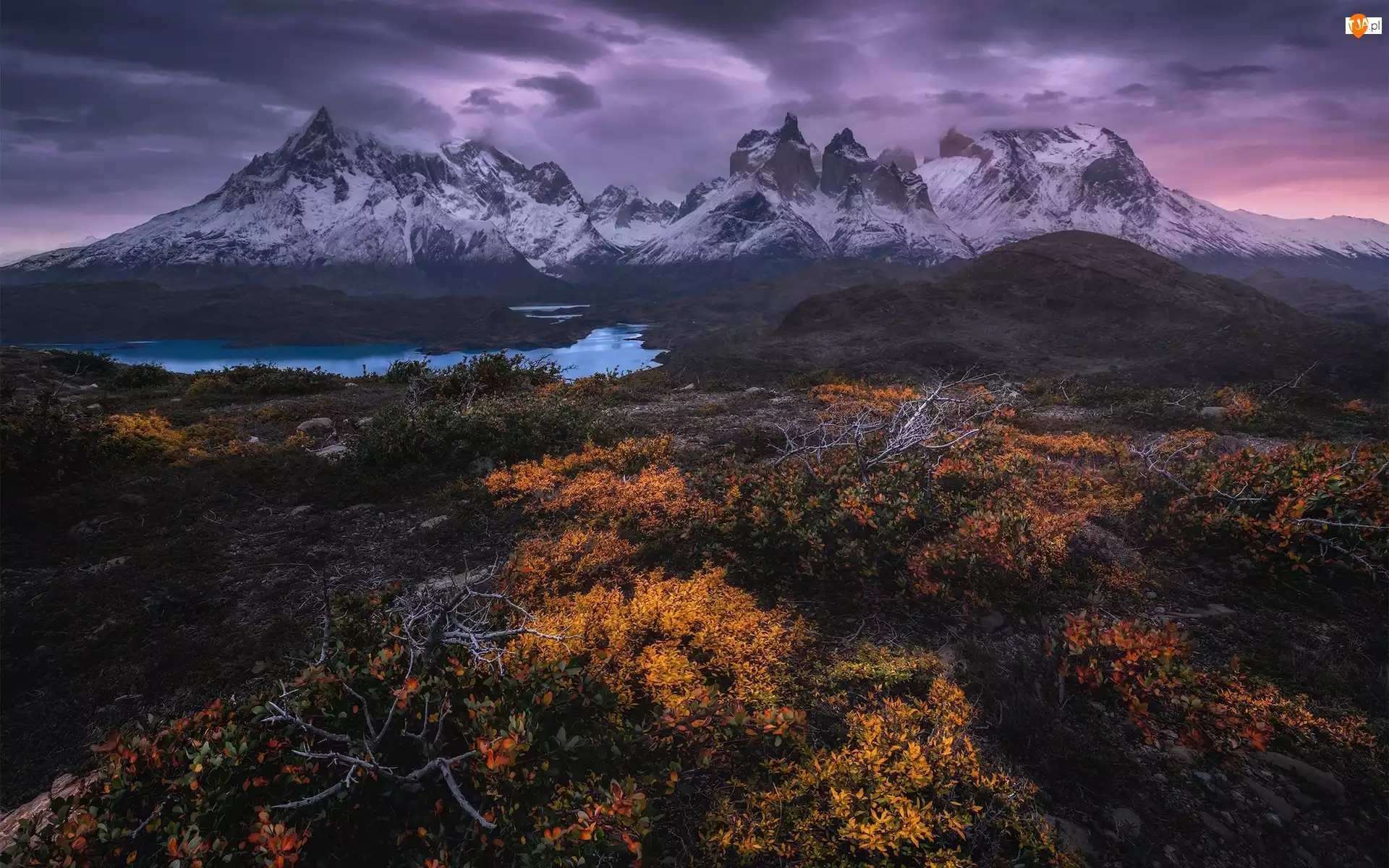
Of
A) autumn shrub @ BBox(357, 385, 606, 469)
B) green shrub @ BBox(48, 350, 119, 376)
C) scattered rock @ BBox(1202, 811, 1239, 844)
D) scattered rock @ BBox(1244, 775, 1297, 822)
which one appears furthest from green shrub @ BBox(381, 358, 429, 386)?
scattered rock @ BBox(1244, 775, 1297, 822)

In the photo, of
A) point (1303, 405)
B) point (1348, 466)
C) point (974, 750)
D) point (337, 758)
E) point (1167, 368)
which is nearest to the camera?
point (337, 758)

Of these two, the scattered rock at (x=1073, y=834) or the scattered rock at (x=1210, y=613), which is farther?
the scattered rock at (x=1210, y=613)

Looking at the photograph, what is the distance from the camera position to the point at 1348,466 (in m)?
Result: 7.04

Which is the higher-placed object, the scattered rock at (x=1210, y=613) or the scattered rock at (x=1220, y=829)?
the scattered rock at (x=1210, y=613)

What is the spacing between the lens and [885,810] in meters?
3.75

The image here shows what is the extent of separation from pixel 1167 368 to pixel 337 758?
38.4m

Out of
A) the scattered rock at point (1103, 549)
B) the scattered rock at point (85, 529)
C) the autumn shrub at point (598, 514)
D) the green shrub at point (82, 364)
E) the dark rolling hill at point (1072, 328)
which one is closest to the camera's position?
the scattered rock at point (1103, 549)

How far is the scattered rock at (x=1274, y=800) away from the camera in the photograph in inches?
150

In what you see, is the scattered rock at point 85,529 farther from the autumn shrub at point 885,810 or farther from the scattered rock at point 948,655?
the scattered rock at point 948,655

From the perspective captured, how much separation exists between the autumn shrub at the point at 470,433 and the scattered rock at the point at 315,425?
2.65 metres

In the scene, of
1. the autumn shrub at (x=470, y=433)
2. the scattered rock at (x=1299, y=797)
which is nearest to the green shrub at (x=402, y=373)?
the autumn shrub at (x=470, y=433)

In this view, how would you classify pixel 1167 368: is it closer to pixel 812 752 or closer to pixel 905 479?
pixel 905 479

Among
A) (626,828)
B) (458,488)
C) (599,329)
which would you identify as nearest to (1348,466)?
(626,828)

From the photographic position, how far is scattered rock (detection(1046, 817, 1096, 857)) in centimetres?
367
